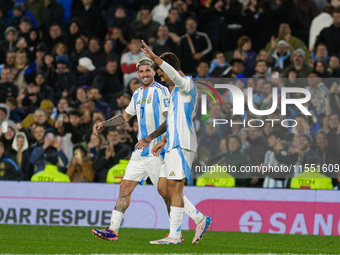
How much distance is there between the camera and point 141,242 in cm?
1084

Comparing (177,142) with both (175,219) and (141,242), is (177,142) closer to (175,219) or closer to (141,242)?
(175,219)

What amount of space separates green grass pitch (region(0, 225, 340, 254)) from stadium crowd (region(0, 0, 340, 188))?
215 centimetres

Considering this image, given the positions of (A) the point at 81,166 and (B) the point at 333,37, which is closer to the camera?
(A) the point at 81,166

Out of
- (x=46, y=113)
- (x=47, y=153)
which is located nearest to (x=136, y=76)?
(x=46, y=113)

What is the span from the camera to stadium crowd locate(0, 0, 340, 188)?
1528 cm

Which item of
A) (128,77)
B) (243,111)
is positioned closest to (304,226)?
(243,111)

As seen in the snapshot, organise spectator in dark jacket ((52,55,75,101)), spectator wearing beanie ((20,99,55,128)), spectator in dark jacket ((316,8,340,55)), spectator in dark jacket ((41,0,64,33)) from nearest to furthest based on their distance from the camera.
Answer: spectator wearing beanie ((20,99,55,128)) < spectator in dark jacket ((316,8,340,55)) < spectator in dark jacket ((52,55,75,101)) < spectator in dark jacket ((41,0,64,33))

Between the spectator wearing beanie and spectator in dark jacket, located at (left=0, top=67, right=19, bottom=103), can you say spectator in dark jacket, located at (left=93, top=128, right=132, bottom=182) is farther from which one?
spectator in dark jacket, located at (left=0, top=67, right=19, bottom=103)

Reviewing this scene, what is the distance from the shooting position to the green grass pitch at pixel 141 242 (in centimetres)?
962

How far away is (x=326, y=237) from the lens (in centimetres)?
1296

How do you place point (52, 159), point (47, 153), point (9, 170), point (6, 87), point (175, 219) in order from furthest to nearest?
1. point (6, 87)
2. point (47, 153)
3. point (52, 159)
4. point (9, 170)
5. point (175, 219)

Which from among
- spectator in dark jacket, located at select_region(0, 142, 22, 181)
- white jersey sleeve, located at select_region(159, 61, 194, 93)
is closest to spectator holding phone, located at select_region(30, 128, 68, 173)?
spectator in dark jacket, located at select_region(0, 142, 22, 181)

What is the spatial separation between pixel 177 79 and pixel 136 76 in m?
8.69

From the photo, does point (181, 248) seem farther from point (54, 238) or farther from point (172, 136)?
point (54, 238)
